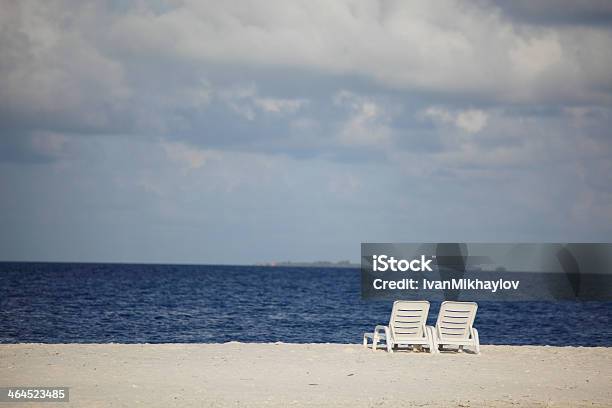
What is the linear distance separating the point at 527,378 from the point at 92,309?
3653 centimetres

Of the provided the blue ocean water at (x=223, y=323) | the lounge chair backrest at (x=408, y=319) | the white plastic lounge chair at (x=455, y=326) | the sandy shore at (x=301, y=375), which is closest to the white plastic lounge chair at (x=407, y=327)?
the lounge chair backrest at (x=408, y=319)

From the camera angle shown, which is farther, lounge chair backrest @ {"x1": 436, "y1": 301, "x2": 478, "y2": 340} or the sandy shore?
lounge chair backrest @ {"x1": 436, "y1": 301, "x2": 478, "y2": 340}

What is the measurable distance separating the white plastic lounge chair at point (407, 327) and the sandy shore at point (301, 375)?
1.15 feet

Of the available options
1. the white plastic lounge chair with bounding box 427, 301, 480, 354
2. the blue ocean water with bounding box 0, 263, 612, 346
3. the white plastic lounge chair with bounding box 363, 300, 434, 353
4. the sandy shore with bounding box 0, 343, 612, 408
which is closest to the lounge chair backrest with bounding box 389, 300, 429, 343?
the white plastic lounge chair with bounding box 363, 300, 434, 353

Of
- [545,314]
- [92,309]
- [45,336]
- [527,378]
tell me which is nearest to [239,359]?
[527,378]

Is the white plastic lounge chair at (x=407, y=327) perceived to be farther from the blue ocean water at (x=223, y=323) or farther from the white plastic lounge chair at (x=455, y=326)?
the blue ocean water at (x=223, y=323)

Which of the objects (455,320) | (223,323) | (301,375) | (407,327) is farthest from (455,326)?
(223,323)

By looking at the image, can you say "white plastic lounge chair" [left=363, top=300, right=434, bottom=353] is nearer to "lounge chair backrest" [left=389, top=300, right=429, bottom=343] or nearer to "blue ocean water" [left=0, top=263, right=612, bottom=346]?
"lounge chair backrest" [left=389, top=300, right=429, bottom=343]

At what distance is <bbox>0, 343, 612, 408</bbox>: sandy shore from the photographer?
1167 cm

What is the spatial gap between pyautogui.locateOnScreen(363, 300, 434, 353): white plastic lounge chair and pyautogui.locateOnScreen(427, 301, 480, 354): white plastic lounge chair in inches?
8.9

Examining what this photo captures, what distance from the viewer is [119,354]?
16359 mm

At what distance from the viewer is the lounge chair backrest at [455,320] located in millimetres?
18266

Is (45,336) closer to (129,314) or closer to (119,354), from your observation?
(129,314)

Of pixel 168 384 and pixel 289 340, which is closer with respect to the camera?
pixel 168 384
